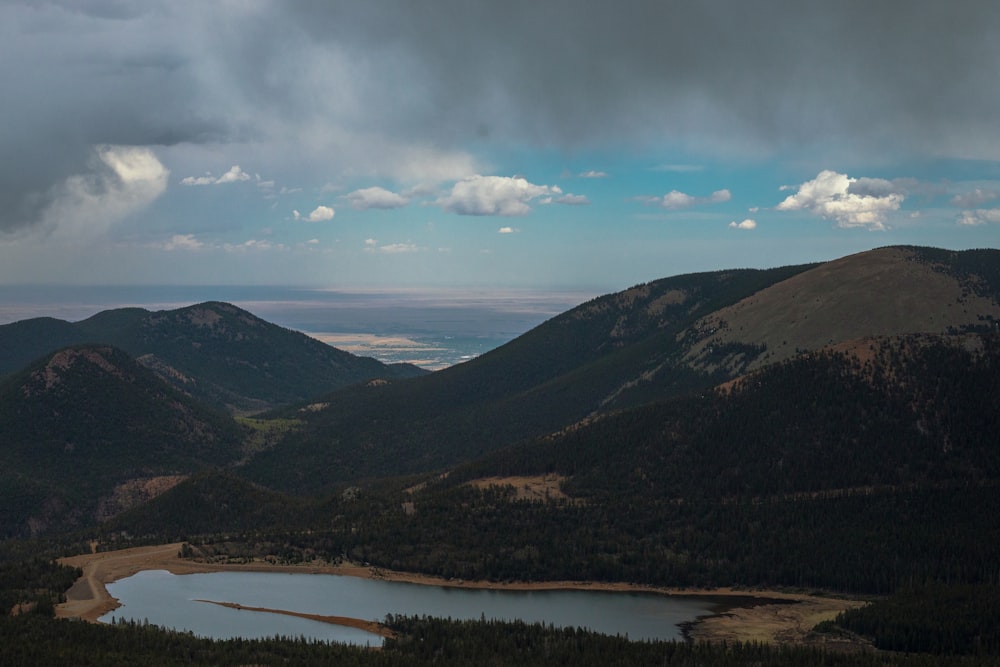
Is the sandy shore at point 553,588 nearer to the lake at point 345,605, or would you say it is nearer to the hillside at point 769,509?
the lake at point 345,605

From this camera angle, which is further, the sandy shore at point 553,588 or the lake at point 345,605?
the sandy shore at point 553,588

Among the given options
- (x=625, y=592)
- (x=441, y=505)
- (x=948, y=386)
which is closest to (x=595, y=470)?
(x=441, y=505)

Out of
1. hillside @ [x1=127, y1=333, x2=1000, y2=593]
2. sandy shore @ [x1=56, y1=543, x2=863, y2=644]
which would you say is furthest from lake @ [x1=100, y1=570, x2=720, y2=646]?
hillside @ [x1=127, y1=333, x2=1000, y2=593]

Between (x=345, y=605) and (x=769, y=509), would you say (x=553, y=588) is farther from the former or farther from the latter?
(x=769, y=509)

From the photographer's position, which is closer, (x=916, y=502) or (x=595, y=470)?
(x=916, y=502)

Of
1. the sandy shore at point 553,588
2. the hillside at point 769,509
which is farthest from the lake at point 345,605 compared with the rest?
the hillside at point 769,509

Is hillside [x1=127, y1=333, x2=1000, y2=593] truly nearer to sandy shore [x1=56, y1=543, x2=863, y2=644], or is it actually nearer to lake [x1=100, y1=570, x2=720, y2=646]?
sandy shore [x1=56, y1=543, x2=863, y2=644]

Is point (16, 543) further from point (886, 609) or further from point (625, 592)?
point (886, 609)

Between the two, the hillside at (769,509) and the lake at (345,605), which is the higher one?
the hillside at (769,509)
